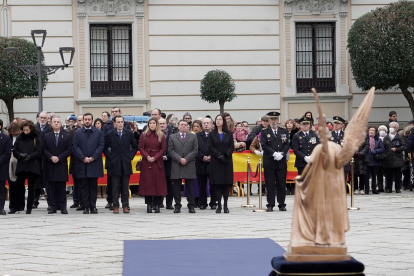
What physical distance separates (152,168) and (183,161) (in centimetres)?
63

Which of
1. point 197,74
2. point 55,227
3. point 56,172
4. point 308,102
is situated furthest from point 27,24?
point 55,227

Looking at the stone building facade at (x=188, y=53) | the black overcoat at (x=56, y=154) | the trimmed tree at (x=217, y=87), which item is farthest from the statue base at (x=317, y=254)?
the stone building facade at (x=188, y=53)

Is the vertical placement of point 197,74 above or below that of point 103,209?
above

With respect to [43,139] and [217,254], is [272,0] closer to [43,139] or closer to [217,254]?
[43,139]

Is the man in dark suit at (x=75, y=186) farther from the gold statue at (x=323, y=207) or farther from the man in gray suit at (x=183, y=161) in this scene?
the gold statue at (x=323, y=207)

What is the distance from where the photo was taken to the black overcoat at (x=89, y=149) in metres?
13.8

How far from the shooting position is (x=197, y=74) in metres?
25.0

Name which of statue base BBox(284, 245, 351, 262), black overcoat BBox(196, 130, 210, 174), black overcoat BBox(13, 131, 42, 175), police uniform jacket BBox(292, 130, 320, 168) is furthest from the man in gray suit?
statue base BBox(284, 245, 351, 262)

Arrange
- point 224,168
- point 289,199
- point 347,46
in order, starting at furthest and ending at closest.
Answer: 1. point 347,46
2. point 289,199
3. point 224,168

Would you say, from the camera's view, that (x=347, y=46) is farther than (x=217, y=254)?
Yes

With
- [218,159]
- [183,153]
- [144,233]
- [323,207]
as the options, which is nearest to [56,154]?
[183,153]

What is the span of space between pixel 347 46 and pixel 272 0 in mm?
3165

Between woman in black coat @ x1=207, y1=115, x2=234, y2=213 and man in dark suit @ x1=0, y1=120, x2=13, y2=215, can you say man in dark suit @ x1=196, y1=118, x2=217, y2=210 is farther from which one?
man in dark suit @ x1=0, y1=120, x2=13, y2=215

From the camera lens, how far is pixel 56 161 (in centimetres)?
1368
